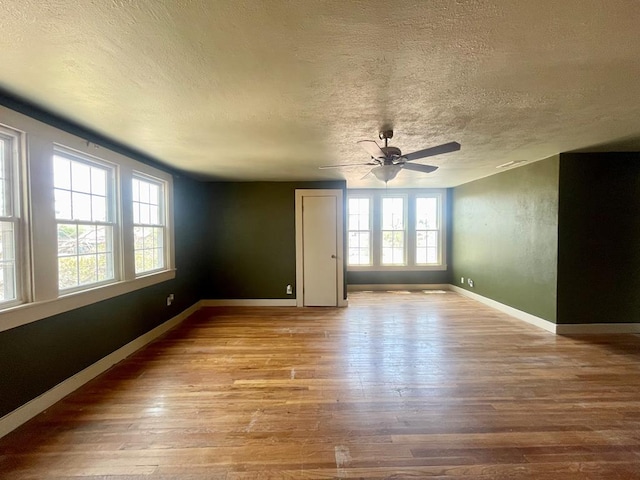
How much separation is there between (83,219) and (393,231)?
19.3ft

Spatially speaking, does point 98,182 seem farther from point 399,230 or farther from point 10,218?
point 399,230

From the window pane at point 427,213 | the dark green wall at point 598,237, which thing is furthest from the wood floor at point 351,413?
the window pane at point 427,213

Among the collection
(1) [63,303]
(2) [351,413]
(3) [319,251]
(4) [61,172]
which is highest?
(4) [61,172]

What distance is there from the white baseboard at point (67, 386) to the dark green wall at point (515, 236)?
5269mm

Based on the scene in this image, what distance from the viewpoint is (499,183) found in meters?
5.05

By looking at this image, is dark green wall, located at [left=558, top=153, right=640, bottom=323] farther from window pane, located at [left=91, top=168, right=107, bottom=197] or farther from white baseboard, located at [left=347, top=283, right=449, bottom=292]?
window pane, located at [left=91, top=168, right=107, bottom=197]

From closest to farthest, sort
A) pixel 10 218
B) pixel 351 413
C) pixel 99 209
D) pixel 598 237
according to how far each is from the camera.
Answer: pixel 10 218 → pixel 351 413 → pixel 99 209 → pixel 598 237

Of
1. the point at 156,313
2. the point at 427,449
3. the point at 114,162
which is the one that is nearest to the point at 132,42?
the point at 114,162

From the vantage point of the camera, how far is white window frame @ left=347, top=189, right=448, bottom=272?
705 centimetres

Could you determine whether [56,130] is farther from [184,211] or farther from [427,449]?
[427,449]

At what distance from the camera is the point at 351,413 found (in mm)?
2242

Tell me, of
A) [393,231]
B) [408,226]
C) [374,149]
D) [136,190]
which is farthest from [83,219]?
[408,226]

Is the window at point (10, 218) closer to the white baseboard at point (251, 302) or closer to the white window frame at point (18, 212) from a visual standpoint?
the white window frame at point (18, 212)

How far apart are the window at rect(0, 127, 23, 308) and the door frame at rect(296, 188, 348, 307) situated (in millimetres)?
3755
